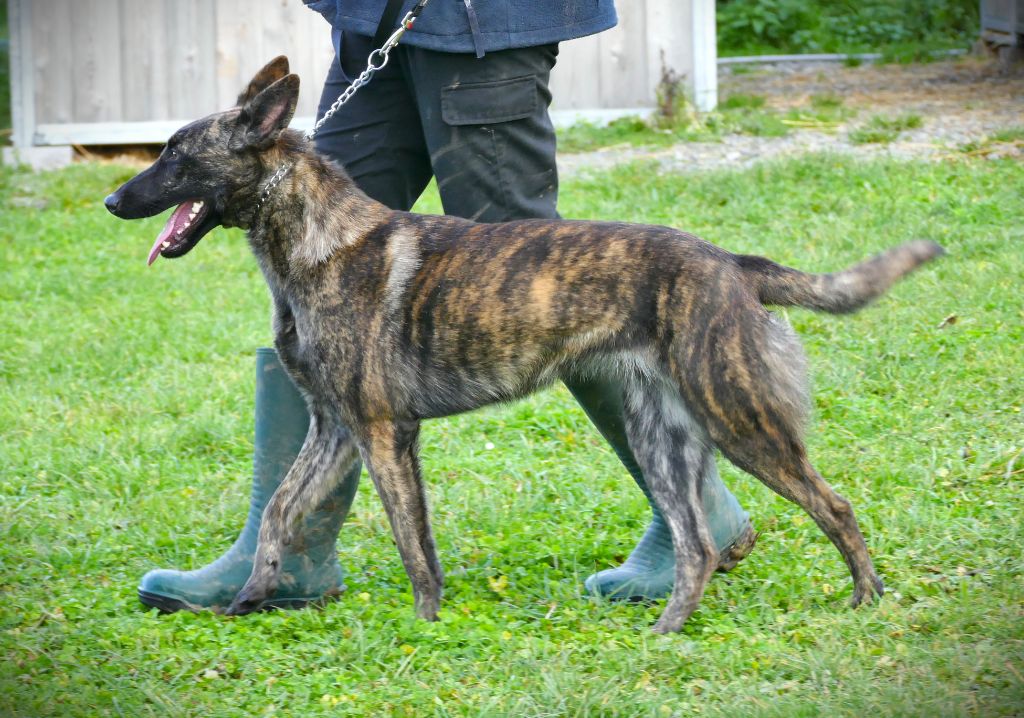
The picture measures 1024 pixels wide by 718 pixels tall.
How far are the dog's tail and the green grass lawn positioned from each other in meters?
0.86

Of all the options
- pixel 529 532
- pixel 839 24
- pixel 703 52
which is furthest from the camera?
pixel 839 24

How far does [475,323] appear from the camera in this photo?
11.5ft

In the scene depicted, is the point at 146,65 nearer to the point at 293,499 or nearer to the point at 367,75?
the point at 367,75

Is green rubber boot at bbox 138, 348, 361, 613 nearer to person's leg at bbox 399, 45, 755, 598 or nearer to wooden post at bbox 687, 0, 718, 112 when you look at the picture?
person's leg at bbox 399, 45, 755, 598

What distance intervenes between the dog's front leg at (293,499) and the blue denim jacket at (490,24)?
1146 millimetres

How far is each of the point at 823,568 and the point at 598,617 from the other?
2.46ft

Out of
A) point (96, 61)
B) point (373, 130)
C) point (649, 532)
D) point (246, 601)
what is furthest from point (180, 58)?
point (649, 532)

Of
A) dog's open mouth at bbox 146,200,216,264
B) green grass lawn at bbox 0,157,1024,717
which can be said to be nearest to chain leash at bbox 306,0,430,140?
dog's open mouth at bbox 146,200,216,264

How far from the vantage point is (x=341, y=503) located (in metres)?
3.79

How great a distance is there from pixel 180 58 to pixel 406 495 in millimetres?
8127

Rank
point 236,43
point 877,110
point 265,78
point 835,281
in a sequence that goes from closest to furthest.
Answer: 1. point 835,281
2. point 265,78
3. point 877,110
4. point 236,43

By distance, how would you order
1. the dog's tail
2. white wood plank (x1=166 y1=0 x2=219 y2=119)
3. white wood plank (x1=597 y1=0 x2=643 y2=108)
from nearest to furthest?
the dog's tail → white wood plank (x1=597 y1=0 x2=643 y2=108) → white wood plank (x1=166 y1=0 x2=219 y2=119)

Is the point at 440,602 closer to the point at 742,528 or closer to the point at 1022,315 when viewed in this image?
the point at 742,528

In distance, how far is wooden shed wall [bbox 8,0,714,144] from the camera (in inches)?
417
